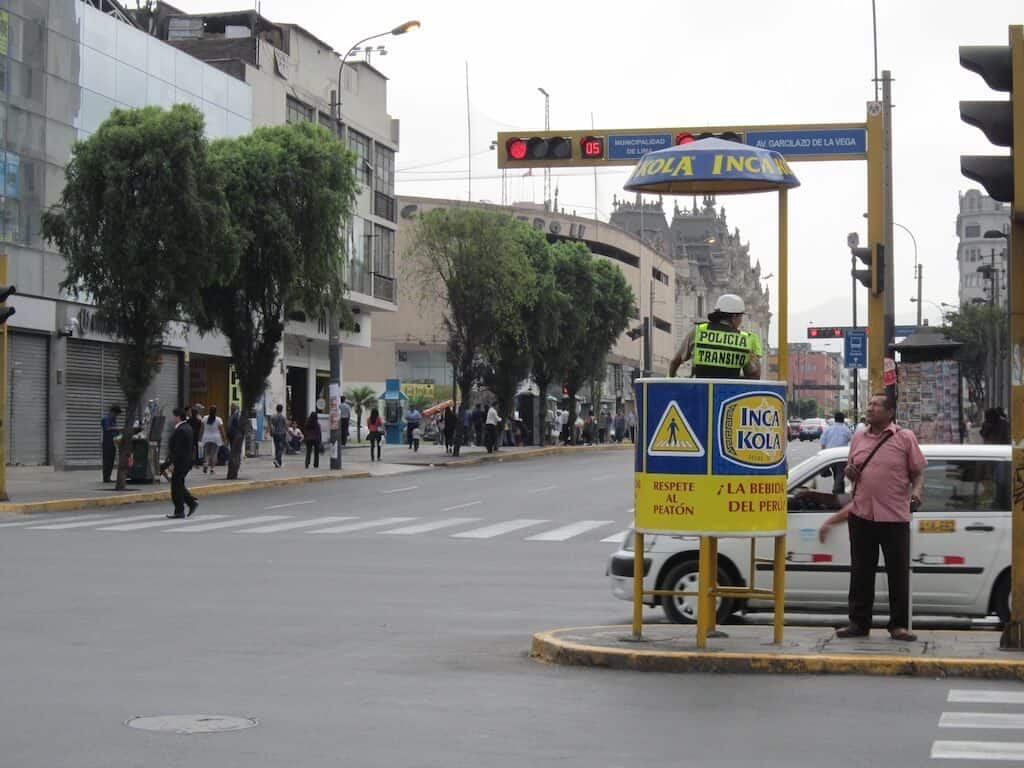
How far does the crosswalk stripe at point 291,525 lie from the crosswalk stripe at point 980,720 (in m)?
15.6

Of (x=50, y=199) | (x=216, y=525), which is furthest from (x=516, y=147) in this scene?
(x=50, y=199)

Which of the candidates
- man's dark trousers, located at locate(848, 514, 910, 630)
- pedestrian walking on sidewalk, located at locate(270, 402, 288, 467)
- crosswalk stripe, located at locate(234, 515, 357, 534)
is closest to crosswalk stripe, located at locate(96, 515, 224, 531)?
crosswalk stripe, located at locate(234, 515, 357, 534)

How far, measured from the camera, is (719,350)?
433 inches

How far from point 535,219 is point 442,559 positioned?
85.5 metres

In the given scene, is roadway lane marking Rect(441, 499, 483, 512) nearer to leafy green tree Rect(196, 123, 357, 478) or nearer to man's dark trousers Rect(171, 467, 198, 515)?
man's dark trousers Rect(171, 467, 198, 515)

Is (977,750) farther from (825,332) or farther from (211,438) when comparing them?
(825,332)

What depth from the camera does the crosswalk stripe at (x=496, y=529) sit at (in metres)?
23.0

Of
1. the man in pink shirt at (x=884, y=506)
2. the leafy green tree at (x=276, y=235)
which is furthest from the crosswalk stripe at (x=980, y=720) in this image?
the leafy green tree at (x=276, y=235)

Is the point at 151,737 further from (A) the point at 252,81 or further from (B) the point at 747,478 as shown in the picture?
(A) the point at 252,81

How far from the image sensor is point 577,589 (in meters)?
16.2

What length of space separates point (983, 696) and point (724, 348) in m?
2.91

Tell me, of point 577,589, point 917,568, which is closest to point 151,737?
point 917,568

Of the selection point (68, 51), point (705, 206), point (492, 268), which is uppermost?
point (705, 206)

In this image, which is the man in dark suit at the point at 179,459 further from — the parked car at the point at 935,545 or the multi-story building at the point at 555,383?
the multi-story building at the point at 555,383
